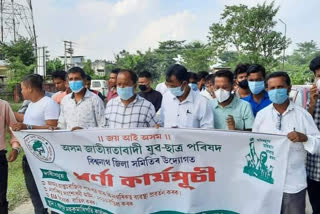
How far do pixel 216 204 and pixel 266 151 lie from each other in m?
0.64

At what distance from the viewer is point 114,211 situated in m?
3.35

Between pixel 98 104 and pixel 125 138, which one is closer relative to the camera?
pixel 125 138

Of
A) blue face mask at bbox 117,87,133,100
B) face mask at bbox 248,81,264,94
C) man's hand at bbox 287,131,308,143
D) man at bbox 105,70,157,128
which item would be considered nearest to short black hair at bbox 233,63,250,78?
face mask at bbox 248,81,264,94

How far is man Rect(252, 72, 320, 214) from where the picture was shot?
2840 millimetres

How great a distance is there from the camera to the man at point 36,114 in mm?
3867

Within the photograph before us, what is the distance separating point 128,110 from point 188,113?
2.00 ft

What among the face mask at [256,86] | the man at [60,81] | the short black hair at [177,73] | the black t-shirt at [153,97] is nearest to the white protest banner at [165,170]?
the short black hair at [177,73]

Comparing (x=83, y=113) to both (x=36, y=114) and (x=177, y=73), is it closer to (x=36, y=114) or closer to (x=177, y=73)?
(x=36, y=114)

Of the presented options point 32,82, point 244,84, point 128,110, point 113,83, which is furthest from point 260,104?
point 113,83

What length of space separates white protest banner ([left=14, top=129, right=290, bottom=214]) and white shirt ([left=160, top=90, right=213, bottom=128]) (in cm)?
52

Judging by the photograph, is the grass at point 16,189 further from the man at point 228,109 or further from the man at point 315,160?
the man at point 315,160

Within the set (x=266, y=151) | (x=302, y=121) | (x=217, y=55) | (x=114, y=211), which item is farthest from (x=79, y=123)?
(x=217, y=55)

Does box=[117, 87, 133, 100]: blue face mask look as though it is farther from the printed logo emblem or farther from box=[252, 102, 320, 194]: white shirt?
box=[252, 102, 320, 194]: white shirt

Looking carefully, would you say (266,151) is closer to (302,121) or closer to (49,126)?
(302,121)
